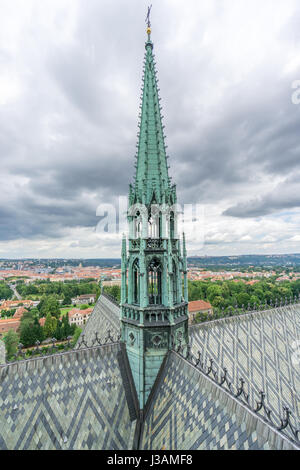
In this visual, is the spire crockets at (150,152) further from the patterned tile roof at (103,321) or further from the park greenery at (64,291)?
the park greenery at (64,291)

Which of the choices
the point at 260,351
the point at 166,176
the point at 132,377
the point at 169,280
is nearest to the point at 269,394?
the point at 260,351

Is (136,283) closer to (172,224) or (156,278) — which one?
(156,278)

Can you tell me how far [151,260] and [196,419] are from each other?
25.9 feet

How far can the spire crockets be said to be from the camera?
14.9 metres

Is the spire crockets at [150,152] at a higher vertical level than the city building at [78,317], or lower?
higher

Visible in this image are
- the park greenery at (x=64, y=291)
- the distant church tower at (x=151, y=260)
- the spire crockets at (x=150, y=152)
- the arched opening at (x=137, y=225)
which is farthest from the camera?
the park greenery at (x=64, y=291)

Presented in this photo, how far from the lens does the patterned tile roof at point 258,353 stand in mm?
15457

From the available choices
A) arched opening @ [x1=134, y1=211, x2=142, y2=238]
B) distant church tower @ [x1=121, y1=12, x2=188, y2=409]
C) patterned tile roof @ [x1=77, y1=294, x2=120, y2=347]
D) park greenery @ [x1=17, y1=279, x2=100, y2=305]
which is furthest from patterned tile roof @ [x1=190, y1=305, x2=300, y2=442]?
park greenery @ [x1=17, y1=279, x2=100, y2=305]

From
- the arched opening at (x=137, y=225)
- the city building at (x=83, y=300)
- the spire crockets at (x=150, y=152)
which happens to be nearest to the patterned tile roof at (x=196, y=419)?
the arched opening at (x=137, y=225)

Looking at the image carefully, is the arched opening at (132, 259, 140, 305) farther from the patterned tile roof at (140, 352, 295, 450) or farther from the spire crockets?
the spire crockets

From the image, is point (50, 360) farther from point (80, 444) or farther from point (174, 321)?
point (174, 321)

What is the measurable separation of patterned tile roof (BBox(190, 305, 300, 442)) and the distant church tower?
9.40ft

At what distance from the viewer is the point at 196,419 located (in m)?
10.0
